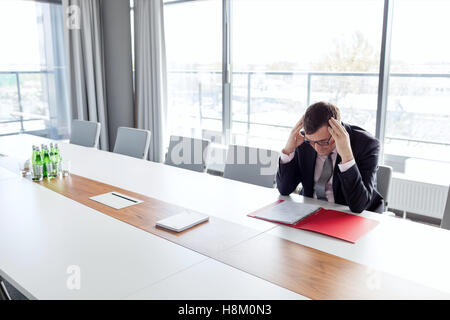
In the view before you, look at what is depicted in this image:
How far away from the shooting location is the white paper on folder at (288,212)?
199 centimetres

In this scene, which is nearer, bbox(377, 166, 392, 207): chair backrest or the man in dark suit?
the man in dark suit

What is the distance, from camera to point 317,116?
6.89ft

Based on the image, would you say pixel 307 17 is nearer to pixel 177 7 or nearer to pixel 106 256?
pixel 177 7

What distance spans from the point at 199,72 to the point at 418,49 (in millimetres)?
2852

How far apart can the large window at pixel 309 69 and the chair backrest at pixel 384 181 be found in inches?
73.8

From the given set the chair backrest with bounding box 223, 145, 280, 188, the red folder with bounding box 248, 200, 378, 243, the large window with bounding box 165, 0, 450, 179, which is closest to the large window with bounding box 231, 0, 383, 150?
the large window with bounding box 165, 0, 450, 179

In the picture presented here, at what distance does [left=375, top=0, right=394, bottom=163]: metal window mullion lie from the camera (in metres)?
3.90

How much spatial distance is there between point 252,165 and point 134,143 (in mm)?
1300

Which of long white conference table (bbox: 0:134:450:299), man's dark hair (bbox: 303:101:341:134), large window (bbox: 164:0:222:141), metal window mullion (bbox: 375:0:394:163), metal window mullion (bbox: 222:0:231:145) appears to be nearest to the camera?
long white conference table (bbox: 0:134:450:299)

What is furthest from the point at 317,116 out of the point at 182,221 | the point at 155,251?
the point at 155,251

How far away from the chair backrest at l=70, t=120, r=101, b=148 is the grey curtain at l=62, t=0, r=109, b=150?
1397mm

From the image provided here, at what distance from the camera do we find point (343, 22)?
4.31 metres

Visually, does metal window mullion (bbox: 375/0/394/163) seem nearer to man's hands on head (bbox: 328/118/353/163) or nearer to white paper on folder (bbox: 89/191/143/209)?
man's hands on head (bbox: 328/118/353/163)

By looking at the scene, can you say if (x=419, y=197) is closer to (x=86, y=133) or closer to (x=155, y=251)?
(x=155, y=251)
